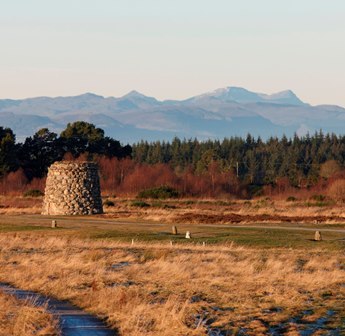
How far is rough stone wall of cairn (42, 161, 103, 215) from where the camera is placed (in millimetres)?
68812

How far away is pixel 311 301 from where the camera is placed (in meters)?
23.0

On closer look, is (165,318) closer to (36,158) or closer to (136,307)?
(136,307)

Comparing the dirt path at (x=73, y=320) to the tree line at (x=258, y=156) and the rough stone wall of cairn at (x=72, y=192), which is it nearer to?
the rough stone wall of cairn at (x=72, y=192)

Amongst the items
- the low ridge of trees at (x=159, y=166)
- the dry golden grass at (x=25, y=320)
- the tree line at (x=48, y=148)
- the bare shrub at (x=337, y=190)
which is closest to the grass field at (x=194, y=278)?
the dry golden grass at (x=25, y=320)

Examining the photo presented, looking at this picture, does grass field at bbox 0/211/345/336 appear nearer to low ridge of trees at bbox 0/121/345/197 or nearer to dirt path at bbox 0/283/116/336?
dirt path at bbox 0/283/116/336

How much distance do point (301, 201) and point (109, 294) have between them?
61.8 meters

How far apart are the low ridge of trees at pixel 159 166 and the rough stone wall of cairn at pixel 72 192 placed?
2685 cm

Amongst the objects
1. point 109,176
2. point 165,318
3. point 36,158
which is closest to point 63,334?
point 165,318

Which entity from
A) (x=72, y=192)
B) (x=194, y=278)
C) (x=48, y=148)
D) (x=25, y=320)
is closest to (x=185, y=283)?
(x=194, y=278)

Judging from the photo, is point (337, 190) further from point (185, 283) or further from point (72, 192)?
point (185, 283)

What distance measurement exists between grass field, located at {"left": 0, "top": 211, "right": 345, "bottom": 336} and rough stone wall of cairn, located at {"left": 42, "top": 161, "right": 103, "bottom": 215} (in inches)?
808

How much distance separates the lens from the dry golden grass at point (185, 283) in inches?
781

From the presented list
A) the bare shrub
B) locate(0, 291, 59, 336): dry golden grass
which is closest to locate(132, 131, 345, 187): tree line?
the bare shrub

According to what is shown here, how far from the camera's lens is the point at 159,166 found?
11462 centimetres
